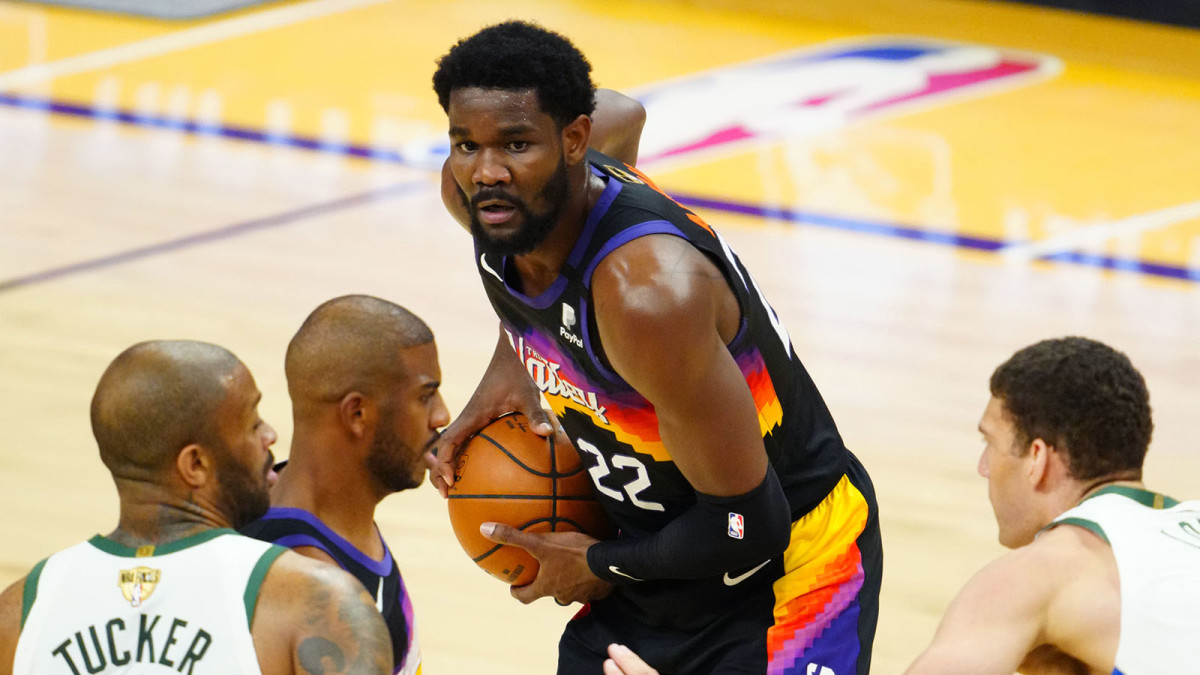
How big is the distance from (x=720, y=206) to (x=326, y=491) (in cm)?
598

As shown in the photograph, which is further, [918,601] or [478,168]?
[918,601]

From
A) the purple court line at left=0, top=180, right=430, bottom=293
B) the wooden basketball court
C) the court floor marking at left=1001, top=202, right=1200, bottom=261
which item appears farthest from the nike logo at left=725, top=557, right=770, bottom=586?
the court floor marking at left=1001, top=202, right=1200, bottom=261

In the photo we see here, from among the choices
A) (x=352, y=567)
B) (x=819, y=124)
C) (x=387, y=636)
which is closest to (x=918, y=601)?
(x=352, y=567)

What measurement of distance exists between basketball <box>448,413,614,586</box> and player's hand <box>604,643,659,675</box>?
321mm

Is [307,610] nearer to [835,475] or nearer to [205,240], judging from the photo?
[835,475]

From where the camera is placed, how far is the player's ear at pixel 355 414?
306cm

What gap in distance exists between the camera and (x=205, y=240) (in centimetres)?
801

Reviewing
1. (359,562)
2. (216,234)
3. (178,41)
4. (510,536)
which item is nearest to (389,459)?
(359,562)

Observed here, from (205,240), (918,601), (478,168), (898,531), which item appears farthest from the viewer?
(205,240)

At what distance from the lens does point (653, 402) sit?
279 centimetres

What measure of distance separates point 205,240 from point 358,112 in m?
2.61

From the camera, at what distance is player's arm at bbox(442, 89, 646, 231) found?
3549 mm

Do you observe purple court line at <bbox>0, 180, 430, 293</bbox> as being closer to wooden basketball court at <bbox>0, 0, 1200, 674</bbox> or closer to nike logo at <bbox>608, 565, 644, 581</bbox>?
wooden basketball court at <bbox>0, 0, 1200, 674</bbox>

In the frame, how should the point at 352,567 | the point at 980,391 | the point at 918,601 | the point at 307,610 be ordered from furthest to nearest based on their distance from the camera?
the point at 980,391, the point at 918,601, the point at 352,567, the point at 307,610
